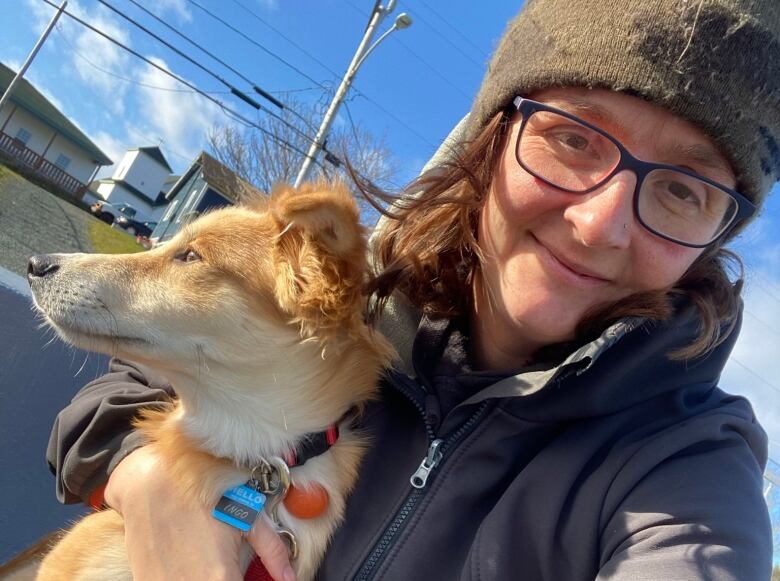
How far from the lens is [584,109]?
60.3 inches

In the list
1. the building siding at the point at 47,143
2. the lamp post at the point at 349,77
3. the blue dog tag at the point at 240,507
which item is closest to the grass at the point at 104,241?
the lamp post at the point at 349,77

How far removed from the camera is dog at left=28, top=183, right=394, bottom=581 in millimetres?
1842

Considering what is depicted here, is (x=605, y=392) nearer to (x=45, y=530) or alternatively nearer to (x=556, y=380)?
(x=556, y=380)

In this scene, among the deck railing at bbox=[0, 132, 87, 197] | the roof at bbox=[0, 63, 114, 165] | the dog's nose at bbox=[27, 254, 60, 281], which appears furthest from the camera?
the roof at bbox=[0, 63, 114, 165]

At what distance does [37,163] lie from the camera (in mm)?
29344

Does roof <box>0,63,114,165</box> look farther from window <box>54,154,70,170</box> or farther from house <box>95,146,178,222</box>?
house <box>95,146,178,222</box>

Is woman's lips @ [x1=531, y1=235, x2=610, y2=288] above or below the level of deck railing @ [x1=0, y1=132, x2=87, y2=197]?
above

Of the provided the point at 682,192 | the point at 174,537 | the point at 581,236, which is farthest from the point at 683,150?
the point at 174,537

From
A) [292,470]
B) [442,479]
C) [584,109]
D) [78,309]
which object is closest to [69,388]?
[78,309]

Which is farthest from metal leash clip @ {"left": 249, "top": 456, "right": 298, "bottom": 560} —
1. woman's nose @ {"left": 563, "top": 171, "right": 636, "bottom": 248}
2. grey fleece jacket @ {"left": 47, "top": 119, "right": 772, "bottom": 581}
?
woman's nose @ {"left": 563, "top": 171, "right": 636, "bottom": 248}

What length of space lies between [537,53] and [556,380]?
0.91 meters

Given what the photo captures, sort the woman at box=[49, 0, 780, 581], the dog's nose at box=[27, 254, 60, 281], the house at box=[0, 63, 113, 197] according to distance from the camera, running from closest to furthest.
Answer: the woman at box=[49, 0, 780, 581], the dog's nose at box=[27, 254, 60, 281], the house at box=[0, 63, 113, 197]

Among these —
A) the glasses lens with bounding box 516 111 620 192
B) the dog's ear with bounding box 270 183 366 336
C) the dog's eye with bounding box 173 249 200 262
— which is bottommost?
the dog's eye with bounding box 173 249 200 262

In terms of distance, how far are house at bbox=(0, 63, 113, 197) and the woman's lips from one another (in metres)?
32.1
